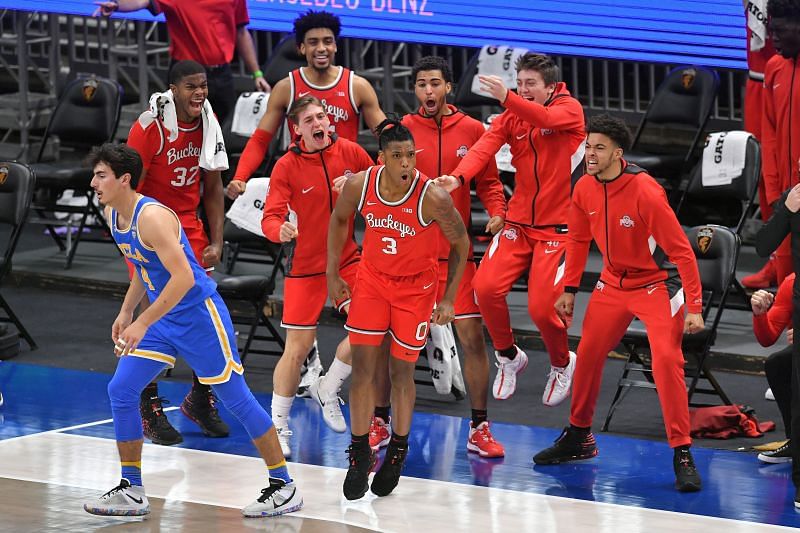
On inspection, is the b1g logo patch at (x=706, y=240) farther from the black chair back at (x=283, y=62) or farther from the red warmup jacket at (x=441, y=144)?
the black chair back at (x=283, y=62)

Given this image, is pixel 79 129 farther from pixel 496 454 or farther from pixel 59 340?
pixel 496 454

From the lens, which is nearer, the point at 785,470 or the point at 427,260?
the point at 427,260

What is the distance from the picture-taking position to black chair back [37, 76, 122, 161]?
1236cm

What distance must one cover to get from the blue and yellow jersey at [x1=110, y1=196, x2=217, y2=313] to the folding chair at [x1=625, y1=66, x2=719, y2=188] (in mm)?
4585

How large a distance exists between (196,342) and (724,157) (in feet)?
14.5

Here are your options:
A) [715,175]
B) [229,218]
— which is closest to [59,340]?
[229,218]

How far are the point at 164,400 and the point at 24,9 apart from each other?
225 inches

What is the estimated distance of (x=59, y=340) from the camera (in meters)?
10.8

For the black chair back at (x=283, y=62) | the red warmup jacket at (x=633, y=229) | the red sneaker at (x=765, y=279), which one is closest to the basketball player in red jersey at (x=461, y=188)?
the red warmup jacket at (x=633, y=229)

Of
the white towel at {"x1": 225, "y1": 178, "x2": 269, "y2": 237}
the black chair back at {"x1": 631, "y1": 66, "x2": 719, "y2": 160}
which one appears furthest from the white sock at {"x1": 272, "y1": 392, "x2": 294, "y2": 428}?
the black chair back at {"x1": 631, "y1": 66, "x2": 719, "y2": 160}

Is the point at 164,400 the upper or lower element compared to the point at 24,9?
lower

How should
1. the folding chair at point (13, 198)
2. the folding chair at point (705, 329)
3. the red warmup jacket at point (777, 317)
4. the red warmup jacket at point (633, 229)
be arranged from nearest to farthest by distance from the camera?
1. the red warmup jacket at point (633, 229)
2. the red warmup jacket at point (777, 317)
3. the folding chair at point (705, 329)
4. the folding chair at point (13, 198)

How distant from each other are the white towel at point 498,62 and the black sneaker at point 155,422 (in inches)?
176

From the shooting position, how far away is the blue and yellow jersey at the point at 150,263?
6938 millimetres
